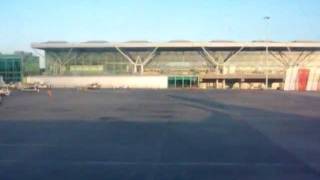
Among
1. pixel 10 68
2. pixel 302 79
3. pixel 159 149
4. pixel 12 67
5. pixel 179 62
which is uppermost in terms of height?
pixel 179 62

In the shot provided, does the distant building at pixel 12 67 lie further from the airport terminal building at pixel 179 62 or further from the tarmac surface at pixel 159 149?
the tarmac surface at pixel 159 149

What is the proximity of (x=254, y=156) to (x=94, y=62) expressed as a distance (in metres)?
124

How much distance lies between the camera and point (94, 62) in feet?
459

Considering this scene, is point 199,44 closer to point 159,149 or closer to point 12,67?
point 12,67

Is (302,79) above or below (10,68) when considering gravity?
below

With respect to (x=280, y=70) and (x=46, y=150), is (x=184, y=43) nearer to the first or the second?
(x=280, y=70)

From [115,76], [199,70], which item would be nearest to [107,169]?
[115,76]

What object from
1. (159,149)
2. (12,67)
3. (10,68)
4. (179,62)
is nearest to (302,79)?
(179,62)

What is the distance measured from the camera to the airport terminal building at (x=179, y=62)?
415ft

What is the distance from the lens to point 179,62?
137m

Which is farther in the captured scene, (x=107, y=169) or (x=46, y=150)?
(x=46, y=150)

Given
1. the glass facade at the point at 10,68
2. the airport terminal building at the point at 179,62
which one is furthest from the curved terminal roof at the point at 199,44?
the glass facade at the point at 10,68

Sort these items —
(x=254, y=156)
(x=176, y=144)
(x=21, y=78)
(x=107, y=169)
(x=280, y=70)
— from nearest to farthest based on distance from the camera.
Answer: (x=107, y=169) < (x=254, y=156) < (x=176, y=144) < (x=21, y=78) < (x=280, y=70)

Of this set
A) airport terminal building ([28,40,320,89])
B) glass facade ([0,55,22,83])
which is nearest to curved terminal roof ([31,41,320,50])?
airport terminal building ([28,40,320,89])
